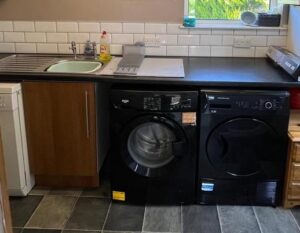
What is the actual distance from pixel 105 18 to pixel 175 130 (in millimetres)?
1185

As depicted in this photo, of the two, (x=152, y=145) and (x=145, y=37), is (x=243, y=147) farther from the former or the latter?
(x=145, y=37)

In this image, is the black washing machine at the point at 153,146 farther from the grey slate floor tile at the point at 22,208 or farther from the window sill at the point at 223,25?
the window sill at the point at 223,25

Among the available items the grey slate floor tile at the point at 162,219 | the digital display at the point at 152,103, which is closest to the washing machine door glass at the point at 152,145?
the digital display at the point at 152,103

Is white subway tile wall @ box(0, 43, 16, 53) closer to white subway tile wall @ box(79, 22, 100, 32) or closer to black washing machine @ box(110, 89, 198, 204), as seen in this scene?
white subway tile wall @ box(79, 22, 100, 32)

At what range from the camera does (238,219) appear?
2.54m

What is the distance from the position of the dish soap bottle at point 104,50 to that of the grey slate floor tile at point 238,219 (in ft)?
4.42

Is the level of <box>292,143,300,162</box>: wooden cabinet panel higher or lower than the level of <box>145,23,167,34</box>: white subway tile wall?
lower

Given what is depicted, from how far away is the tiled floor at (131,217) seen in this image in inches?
96.0

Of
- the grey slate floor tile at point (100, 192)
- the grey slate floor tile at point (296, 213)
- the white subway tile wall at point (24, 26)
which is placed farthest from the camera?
the white subway tile wall at point (24, 26)

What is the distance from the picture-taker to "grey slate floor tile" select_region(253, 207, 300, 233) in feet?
7.97

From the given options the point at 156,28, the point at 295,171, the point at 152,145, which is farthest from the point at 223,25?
the point at 295,171

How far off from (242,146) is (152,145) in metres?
0.59

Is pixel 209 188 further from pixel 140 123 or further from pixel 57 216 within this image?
pixel 57 216

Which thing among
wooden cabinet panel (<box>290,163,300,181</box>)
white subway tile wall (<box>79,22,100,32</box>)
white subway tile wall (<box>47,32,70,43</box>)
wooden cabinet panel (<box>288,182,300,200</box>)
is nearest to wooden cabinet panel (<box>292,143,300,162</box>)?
wooden cabinet panel (<box>290,163,300,181</box>)
